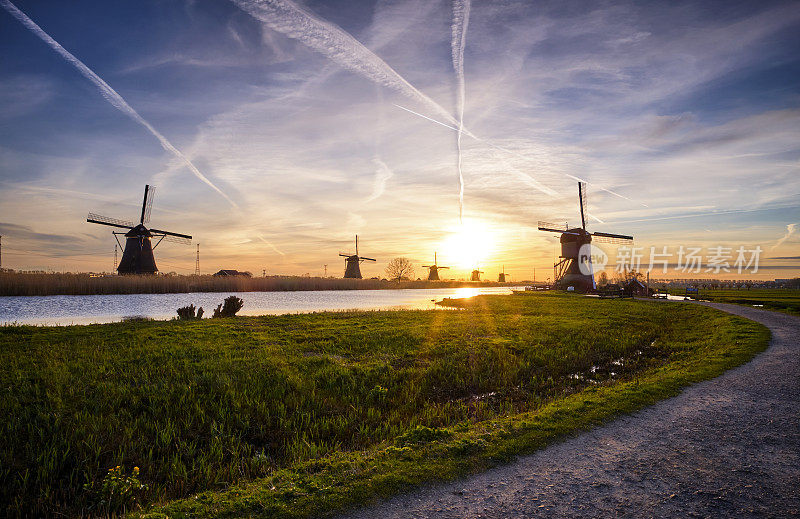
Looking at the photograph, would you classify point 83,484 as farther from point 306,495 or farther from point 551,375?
point 551,375

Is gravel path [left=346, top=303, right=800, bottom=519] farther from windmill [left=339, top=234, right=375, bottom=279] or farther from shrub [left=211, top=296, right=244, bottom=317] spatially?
windmill [left=339, top=234, right=375, bottom=279]

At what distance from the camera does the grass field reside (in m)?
5.43

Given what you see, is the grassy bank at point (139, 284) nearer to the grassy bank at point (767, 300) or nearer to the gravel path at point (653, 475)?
the gravel path at point (653, 475)

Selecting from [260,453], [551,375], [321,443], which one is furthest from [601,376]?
[260,453]

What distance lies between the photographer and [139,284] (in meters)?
54.1

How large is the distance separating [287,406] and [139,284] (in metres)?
56.9

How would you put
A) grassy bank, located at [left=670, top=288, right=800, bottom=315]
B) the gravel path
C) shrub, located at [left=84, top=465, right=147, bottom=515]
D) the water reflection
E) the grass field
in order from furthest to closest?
the water reflection → grassy bank, located at [left=670, top=288, right=800, bottom=315] → the grass field → shrub, located at [left=84, top=465, right=147, bottom=515] → the gravel path

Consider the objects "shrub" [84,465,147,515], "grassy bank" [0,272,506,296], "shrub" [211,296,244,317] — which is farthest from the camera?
"grassy bank" [0,272,506,296]

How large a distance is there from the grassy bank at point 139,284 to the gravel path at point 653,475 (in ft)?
191

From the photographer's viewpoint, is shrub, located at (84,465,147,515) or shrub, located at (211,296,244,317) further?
shrub, located at (211,296,244,317)

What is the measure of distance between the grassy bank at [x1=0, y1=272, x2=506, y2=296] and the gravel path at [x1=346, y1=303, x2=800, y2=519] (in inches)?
2294

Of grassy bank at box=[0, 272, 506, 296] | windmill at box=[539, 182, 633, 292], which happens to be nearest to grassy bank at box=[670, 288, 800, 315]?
windmill at box=[539, 182, 633, 292]

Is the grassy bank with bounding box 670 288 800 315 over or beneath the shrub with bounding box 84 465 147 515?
over

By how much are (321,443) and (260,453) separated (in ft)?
3.62
